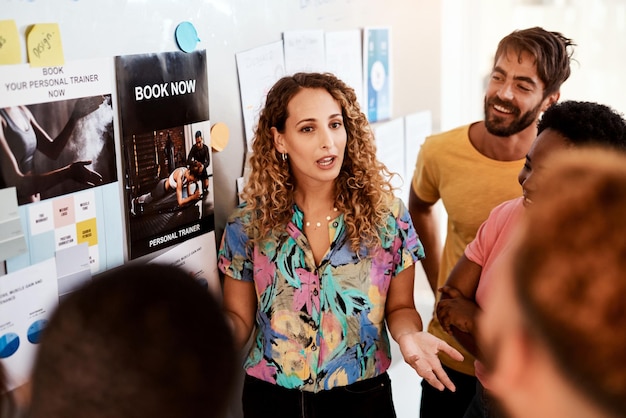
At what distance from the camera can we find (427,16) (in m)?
2.85

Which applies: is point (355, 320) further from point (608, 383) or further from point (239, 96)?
point (608, 383)

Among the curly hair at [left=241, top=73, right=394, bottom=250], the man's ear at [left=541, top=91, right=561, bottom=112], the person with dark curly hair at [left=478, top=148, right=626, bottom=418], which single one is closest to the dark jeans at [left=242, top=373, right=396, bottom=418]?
the curly hair at [left=241, top=73, right=394, bottom=250]

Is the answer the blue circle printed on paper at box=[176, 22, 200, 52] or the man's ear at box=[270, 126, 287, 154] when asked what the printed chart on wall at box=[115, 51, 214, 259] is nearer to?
the blue circle printed on paper at box=[176, 22, 200, 52]

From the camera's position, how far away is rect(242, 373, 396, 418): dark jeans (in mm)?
1752

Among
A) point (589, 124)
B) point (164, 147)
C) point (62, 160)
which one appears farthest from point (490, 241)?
point (62, 160)

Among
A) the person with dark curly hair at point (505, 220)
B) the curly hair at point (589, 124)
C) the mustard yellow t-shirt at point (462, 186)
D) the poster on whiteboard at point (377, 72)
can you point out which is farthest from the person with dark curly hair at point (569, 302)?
the poster on whiteboard at point (377, 72)

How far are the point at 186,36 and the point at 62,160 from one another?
1.56 ft

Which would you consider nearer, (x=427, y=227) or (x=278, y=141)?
(x=278, y=141)

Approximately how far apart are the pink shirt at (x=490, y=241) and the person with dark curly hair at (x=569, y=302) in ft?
3.00

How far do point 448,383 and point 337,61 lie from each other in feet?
3.84

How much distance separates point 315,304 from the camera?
1731 mm

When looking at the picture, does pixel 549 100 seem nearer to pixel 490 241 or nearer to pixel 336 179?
pixel 490 241

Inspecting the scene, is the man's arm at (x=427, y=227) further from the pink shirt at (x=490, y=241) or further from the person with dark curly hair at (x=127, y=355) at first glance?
the person with dark curly hair at (x=127, y=355)

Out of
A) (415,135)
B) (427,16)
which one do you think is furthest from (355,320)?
(427,16)
